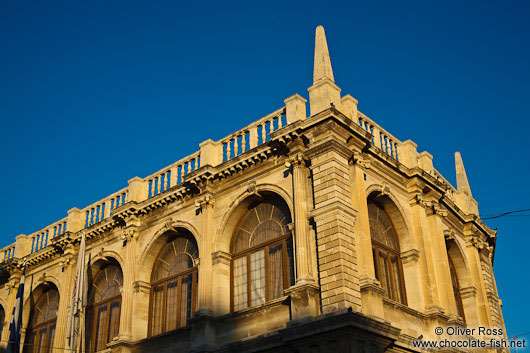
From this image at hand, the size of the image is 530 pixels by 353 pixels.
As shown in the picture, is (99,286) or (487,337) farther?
(99,286)

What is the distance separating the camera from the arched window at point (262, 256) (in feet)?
66.3

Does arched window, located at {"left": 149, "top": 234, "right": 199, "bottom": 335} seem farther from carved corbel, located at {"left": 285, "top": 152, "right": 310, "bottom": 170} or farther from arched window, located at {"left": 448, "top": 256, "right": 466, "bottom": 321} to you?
arched window, located at {"left": 448, "top": 256, "right": 466, "bottom": 321}

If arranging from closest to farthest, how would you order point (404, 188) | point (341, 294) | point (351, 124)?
point (341, 294), point (351, 124), point (404, 188)

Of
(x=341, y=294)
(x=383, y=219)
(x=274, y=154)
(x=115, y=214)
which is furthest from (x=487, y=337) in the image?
(x=115, y=214)

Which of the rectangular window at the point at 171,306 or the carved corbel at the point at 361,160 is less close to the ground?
the carved corbel at the point at 361,160

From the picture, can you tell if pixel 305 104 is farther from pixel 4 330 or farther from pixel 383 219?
pixel 4 330

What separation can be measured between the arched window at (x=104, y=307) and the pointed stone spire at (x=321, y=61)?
39.5 feet

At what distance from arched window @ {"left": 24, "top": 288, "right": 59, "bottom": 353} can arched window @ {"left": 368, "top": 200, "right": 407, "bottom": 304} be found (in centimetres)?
1537

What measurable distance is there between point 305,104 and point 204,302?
7.77m

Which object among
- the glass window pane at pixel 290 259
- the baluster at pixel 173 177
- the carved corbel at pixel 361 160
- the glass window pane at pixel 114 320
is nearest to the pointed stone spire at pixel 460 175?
the carved corbel at pixel 361 160

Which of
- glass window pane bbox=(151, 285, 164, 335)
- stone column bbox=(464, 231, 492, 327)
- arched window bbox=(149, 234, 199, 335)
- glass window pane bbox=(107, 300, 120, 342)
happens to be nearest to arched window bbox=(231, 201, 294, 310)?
arched window bbox=(149, 234, 199, 335)

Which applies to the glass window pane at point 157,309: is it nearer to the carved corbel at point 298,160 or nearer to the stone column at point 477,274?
the carved corbel at point 298,160

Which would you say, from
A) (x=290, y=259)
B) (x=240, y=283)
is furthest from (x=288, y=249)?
(x=240, y=283)

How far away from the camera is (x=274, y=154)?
69.2 feet
